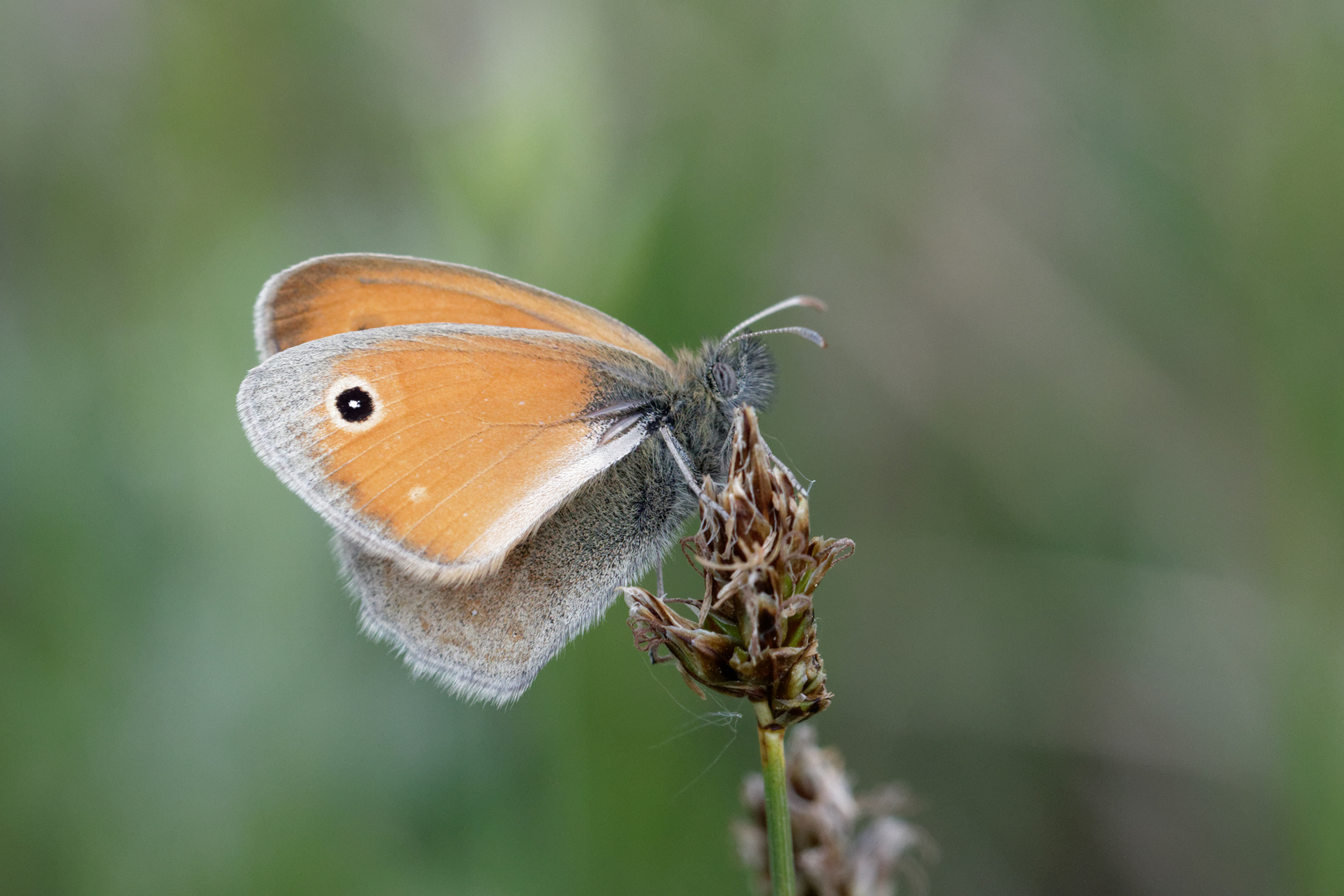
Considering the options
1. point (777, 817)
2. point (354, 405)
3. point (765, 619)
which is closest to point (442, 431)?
point (354, 405)

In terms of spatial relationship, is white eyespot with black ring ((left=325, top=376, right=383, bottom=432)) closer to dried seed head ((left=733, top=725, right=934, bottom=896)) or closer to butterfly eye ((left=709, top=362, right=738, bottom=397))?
Answer: butterfly eye ((left=709, top=362, right=738, bottom=397))

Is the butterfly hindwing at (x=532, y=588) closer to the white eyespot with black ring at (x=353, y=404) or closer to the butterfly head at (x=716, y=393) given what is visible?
the butterfly head at (x=716, y=393)

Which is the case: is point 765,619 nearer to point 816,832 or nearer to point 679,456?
point 816,832

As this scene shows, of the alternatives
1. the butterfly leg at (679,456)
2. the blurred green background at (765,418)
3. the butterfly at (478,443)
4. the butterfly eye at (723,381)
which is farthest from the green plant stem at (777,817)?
the blurred green background at (765,418)

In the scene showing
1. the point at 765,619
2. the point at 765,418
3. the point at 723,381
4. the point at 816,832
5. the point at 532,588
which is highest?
the point at 723,381

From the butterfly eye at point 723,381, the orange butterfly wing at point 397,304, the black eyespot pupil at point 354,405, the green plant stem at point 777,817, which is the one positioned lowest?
the green plant stem at point 777,817

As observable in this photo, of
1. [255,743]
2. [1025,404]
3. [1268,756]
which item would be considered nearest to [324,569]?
[255,743]

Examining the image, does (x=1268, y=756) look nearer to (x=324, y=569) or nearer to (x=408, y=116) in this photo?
(x=324, y=569)

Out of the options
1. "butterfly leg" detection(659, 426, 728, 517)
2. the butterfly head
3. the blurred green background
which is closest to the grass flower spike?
"butterfly leg" detection(659, 426, 728, 517)
